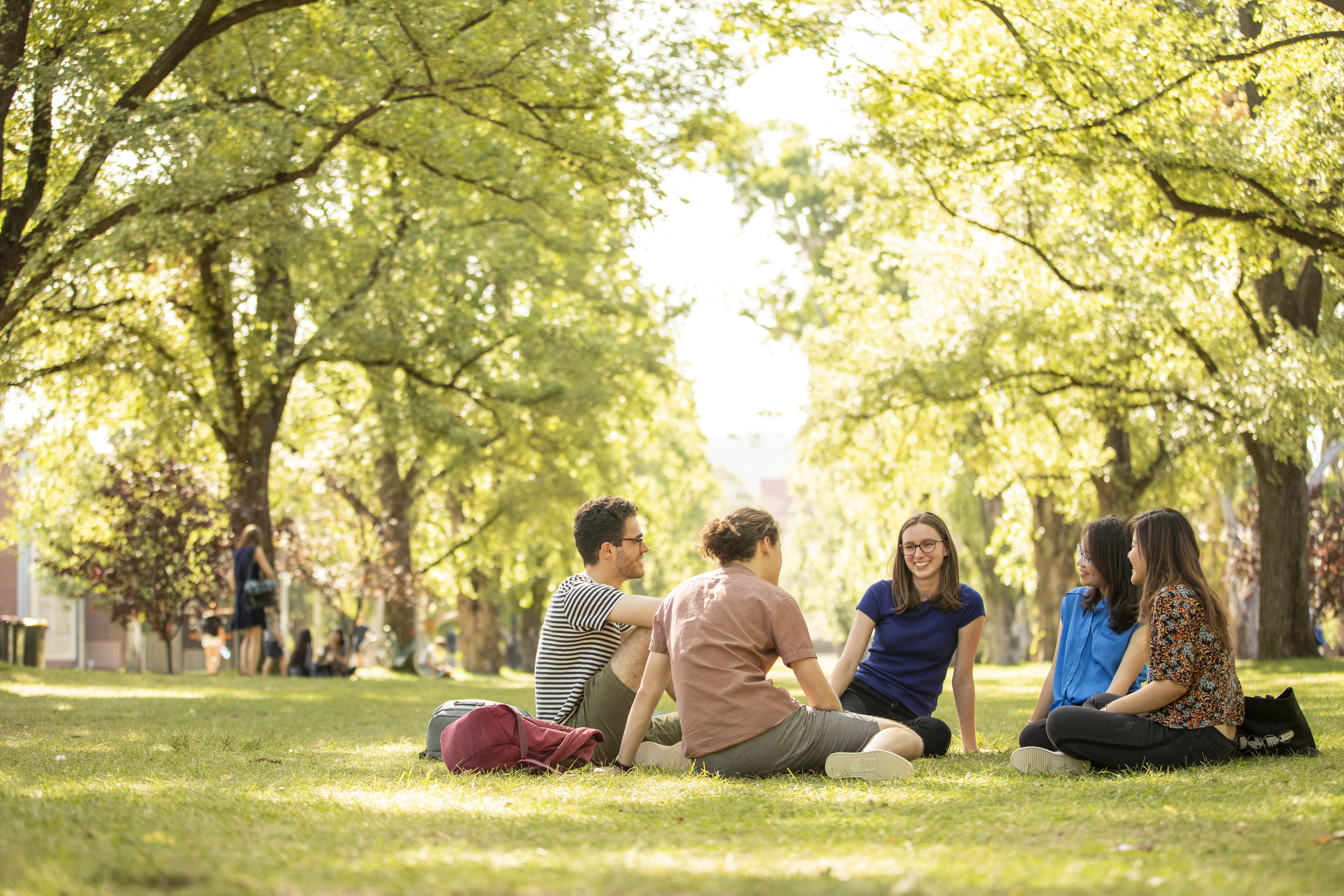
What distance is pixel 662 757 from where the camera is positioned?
6090 mm

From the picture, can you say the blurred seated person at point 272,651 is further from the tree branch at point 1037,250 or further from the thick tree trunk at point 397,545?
the tree branch at point 1037,250

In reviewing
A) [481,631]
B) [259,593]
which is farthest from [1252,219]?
[481,631]

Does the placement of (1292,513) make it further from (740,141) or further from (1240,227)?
(740,141)

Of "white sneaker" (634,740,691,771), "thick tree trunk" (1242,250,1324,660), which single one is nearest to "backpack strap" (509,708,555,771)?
"white sneaker" (634,740,691,771)

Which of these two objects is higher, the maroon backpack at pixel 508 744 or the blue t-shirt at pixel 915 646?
the blue t-shirt at pixel 915 646

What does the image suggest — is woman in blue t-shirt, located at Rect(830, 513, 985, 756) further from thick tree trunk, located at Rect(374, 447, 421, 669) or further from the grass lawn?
thick tree trunk, located at Rect(374, 447, 421, 669)

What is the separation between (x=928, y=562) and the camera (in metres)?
7.01

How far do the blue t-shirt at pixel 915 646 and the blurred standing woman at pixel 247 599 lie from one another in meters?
10.8

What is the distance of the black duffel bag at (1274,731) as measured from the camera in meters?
6.09

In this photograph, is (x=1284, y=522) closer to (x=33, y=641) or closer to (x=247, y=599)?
(x=247, y=599)

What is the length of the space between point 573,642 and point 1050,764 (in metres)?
2.50

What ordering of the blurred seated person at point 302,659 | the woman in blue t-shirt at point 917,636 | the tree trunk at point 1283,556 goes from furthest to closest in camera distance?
1. the blurred seated person at point 302,659
2. the tree trunk at point 1283,556
3. the woman in blue t-shirt at point 917,636

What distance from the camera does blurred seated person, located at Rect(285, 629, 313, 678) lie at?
20.5 m

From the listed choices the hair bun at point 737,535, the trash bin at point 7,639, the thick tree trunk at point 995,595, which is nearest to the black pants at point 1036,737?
the hair bun at point 737,535
